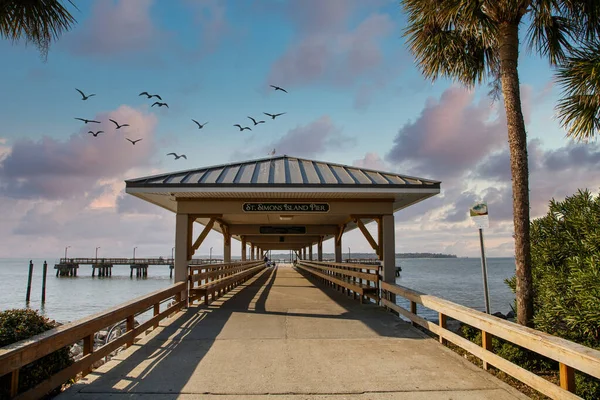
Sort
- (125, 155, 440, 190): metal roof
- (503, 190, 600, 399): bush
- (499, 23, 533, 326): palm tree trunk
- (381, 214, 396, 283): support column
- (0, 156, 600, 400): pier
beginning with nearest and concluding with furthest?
(0, 156, 600, 400): pier
(503, 190, 600, 399): bush
(499, 23, 533, 326): palm tree trunk
(125, 155, 440, 190): metal roof
(381, 214, 396, 283): support column

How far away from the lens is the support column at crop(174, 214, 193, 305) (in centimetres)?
1146

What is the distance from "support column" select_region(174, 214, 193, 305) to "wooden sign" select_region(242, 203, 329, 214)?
1696 mm

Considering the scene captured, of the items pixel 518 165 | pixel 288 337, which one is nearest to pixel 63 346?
pixel 288 337

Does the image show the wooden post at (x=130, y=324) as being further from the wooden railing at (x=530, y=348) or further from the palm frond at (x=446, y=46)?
the palm frond at (x=446, y=46)

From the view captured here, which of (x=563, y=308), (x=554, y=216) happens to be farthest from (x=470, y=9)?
(x=563, y=308)

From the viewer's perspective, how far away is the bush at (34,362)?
4.01 meters

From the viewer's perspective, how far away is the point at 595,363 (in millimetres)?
3467

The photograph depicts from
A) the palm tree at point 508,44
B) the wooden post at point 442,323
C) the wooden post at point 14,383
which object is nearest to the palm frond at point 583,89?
the palm tree at point 508,44

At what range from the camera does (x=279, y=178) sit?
11.5 metres

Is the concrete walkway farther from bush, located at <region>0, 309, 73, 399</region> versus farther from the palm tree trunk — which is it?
the palm tree trunk

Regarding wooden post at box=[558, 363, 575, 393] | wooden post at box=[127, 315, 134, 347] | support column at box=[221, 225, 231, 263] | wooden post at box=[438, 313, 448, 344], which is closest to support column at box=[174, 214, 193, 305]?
wooden post at box=[127, 315, 134, 347]

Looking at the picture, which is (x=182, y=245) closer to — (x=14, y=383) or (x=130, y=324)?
(x=130, y=324)

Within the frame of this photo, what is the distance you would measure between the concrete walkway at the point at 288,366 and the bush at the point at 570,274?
52.8 inches

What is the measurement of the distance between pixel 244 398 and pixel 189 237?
816cm
